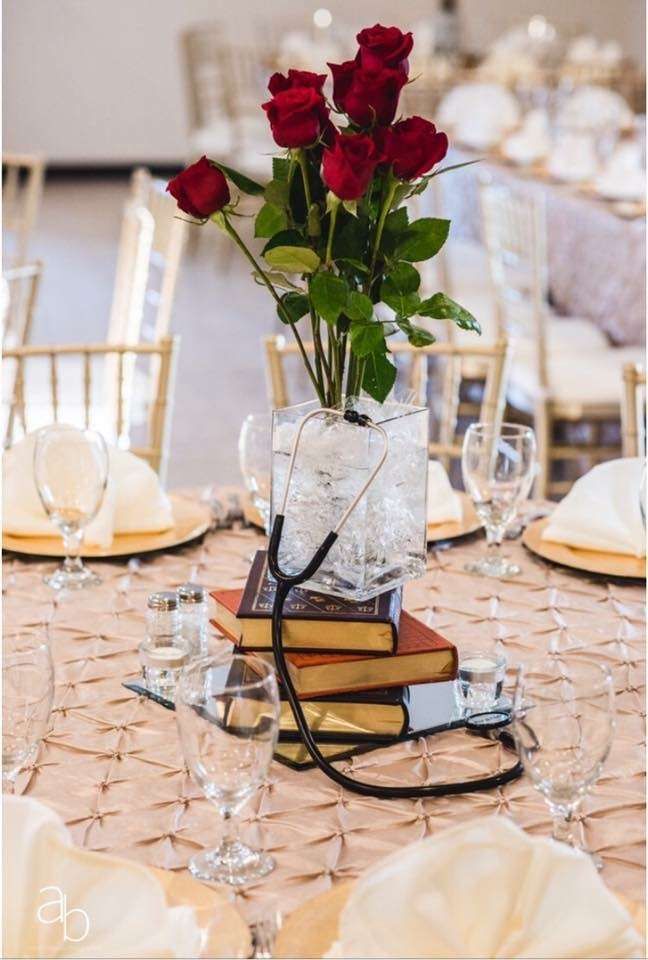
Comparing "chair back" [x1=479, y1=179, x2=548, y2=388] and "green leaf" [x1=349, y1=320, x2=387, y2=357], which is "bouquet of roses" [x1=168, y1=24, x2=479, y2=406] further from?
"chair back" [x1=479, y1=179, x2=548, y2=388]

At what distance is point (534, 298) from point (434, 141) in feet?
7.66

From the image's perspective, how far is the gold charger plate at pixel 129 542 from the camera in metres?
1.66

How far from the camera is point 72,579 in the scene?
5.19ft

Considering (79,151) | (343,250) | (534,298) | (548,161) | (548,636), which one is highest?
(79,151)

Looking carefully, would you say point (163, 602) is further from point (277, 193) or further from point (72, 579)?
point (277, 193)

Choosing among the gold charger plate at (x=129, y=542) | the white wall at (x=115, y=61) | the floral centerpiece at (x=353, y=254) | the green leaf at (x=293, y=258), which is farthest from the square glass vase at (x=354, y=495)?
the white wall at (x=115, y=61)

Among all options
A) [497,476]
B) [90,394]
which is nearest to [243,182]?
[497,476]

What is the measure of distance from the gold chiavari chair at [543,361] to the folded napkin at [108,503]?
5.39 feet

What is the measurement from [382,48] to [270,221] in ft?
0.58

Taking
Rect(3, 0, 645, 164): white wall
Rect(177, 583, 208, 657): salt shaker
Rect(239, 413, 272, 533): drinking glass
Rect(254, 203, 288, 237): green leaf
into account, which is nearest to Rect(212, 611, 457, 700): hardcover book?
Rect(177, 583, 208, 657): salt shaker

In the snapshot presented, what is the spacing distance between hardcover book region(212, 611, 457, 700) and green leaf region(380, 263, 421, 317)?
292 mm

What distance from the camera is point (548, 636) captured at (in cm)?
143

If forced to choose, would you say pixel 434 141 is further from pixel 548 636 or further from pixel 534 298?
pixel 534 298

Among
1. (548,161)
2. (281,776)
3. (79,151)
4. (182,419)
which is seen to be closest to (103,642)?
(281,776)
